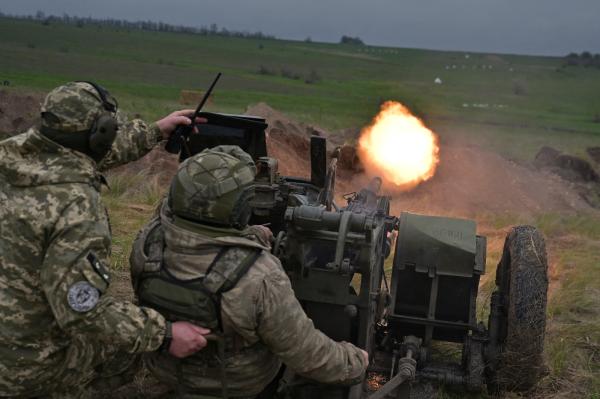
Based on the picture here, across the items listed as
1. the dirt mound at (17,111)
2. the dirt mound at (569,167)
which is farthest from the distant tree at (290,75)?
the dirt mound at (17,111)

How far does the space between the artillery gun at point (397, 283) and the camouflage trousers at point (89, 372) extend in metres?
1.01

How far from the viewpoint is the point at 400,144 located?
12422 mm

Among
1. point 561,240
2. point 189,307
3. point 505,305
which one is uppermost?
point 189,307

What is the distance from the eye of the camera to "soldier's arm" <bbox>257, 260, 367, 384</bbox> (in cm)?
369

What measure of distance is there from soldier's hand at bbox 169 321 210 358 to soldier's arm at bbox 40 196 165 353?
140mm

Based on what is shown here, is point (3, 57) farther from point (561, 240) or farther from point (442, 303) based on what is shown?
point (442, 303)

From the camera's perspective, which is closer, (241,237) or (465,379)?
(241,237)

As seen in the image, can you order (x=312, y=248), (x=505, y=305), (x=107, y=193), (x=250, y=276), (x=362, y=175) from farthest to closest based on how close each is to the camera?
(x=362, y=175) < (x=107, y=193) < (x=505, y=305) < (x=312, y=248) < (x=250, y=276)

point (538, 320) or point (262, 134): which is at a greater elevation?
point (262, 134)

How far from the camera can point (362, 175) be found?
15.4m

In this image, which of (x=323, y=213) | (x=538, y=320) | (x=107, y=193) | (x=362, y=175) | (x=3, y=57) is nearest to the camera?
(x=323, y=213)

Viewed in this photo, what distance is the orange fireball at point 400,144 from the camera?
12.1 metres

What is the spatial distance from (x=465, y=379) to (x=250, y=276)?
2.50 m

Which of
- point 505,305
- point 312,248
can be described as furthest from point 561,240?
point 312,248
